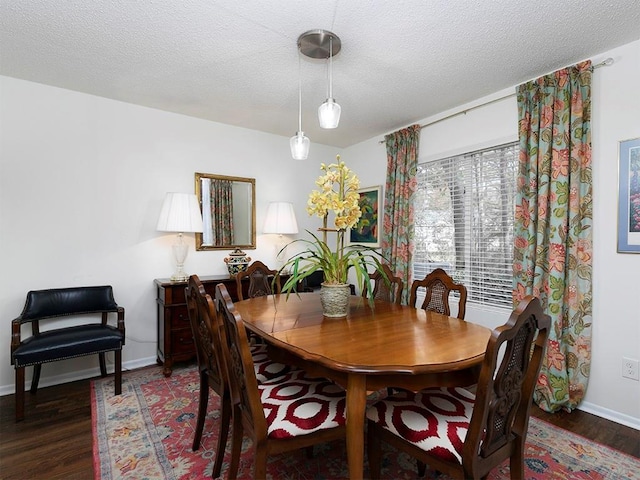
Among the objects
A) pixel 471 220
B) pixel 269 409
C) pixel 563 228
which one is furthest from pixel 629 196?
pixel 269 409

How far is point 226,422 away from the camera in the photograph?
1.73m

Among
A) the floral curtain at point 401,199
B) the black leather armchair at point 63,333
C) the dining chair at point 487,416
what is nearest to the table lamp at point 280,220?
the floral curtain at point 401,199

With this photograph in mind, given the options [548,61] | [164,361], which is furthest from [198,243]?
[548,61]

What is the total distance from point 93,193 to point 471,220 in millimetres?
3479

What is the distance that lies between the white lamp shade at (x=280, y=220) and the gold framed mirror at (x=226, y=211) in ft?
0.71

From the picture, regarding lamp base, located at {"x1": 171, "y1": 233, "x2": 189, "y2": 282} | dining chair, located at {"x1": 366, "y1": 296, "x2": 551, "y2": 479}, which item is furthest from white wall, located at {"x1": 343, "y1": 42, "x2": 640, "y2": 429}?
lamp base, located at {"x1": 171, "y1": 233, "x2": 189, "y2": 282}

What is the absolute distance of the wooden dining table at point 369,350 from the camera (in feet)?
4.22

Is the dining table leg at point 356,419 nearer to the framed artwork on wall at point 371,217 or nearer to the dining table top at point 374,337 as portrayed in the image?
the dining table top at point 374,337

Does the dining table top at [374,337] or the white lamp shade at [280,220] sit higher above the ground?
the white lamp shade at [280,220]

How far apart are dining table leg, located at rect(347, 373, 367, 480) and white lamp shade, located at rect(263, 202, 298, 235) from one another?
8.62 ft

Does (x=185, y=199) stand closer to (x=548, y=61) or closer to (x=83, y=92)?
(x=83, y=92)

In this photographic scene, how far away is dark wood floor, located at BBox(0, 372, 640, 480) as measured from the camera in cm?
180

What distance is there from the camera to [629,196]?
2.21 m

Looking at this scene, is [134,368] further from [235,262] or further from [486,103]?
[486,103]
